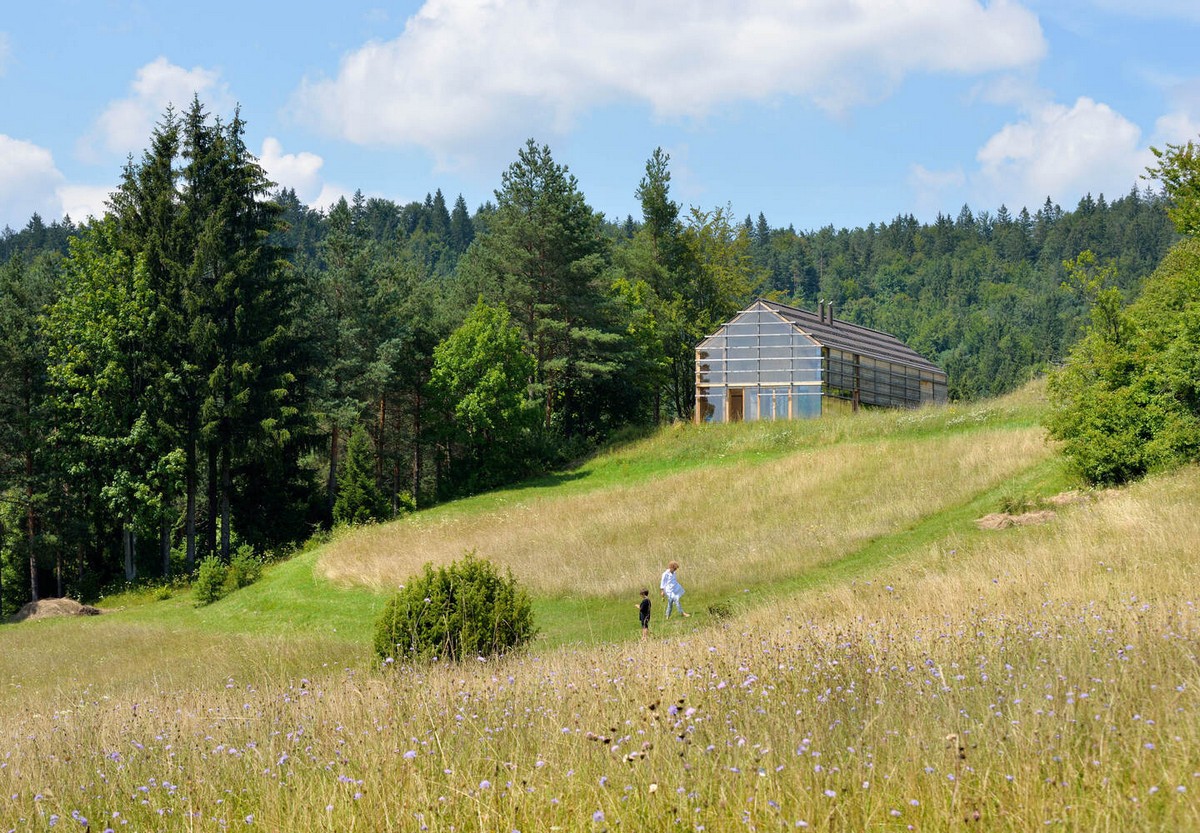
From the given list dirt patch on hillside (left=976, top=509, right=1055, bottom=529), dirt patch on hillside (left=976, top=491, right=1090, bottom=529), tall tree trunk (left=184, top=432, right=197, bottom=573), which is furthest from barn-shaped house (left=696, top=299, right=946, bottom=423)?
dirt patch on hillside (left=976, top=509, right=1055, bottom=529)

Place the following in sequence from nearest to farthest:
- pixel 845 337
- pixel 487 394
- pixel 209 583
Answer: pixel 209 583 → pixel 487 394 → pixel 845 337

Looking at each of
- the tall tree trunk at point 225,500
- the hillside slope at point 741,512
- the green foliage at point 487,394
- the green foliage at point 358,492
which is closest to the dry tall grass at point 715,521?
the hillside slope at point 741,512

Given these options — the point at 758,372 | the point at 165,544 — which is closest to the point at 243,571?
the point at 165,544

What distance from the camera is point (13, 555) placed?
44.4 metres

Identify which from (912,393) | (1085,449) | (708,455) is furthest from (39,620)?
(912,393)

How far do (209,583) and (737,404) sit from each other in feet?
104

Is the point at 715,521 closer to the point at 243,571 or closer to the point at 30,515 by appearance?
the point at 243,571

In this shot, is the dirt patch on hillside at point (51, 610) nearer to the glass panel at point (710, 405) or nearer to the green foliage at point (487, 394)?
the green foliage at point (487, 394)

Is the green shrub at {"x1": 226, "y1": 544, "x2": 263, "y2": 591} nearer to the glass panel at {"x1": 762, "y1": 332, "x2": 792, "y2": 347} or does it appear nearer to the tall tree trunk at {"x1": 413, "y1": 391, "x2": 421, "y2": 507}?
the tall tree trunk at {"x1": 413, "y1": 391, "x2": 421, "y2": 507}

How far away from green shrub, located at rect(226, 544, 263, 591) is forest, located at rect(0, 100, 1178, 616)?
5.44 m

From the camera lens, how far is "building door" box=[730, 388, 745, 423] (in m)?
56.4

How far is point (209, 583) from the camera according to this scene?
34.5m

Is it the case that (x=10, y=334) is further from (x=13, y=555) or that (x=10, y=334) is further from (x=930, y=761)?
(x=930, y=761)

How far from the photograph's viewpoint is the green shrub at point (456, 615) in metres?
15.2
